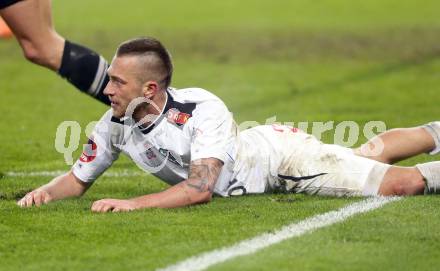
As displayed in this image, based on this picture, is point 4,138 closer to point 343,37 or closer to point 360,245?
point 360,245

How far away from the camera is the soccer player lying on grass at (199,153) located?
26.1ft

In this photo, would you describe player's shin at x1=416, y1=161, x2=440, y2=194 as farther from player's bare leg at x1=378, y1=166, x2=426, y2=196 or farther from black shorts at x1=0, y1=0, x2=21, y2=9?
black shorts at x1=0, y1=0, x2=21, y2=9

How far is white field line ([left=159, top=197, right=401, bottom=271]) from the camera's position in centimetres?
647

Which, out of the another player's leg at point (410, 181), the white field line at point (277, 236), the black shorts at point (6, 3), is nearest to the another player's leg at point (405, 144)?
the another player's leg at point (410, 181)

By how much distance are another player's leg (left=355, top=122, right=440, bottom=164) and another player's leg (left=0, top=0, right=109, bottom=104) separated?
2176 millimetres

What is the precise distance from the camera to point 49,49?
26.3 ft

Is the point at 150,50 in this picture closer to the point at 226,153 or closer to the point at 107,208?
the point at 226,153

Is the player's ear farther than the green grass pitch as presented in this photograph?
Yes

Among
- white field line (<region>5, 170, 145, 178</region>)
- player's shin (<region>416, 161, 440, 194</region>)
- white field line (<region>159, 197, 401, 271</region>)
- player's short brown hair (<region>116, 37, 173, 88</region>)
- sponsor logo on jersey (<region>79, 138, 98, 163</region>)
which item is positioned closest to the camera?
white field line (<region>159, 197, 401, 271</region>)

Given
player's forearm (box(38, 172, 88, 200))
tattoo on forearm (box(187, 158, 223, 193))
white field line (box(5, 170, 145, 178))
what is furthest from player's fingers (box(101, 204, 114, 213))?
white field line (box(5, 170, 145, 178))

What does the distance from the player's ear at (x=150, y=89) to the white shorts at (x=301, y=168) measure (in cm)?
82

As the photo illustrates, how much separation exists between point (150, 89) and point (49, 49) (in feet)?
2.41

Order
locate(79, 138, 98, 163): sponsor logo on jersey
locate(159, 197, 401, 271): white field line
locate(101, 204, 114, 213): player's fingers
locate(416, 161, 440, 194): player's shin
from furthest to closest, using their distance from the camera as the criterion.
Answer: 1. locate(79, 138, 98, 163): sponsor logo on jersey
2. locate(416, 161, 440, 194): player's shin
3. locate(101, 204, 114, 213): player's fingers
4. locate(159, 197, 401, 271): white field line

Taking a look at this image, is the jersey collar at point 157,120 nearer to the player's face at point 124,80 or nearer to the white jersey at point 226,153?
the white jersey at point 226,153
